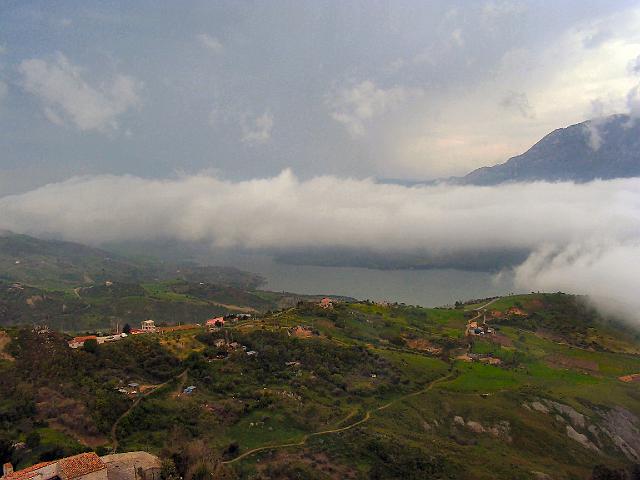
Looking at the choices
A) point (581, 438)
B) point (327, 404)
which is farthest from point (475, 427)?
point (327, 404)

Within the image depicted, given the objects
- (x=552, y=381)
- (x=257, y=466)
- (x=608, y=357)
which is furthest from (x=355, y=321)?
(x=257, y=466)

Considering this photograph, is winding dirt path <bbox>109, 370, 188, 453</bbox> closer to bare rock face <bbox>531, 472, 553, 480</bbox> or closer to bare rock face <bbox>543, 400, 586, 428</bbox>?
bare rock face <bbox>531, 472, 553, 480</bbox>

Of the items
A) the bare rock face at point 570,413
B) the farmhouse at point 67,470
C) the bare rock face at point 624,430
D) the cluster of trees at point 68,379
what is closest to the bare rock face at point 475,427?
the bare rock face at point 570,413

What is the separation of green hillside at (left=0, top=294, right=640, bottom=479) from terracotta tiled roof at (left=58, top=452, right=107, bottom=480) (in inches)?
213

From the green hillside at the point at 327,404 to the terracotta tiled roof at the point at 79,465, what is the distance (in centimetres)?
540

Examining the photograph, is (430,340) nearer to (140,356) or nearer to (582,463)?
(582,463)

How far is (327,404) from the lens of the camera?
59.9m

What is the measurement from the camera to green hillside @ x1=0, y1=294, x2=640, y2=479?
45.9m

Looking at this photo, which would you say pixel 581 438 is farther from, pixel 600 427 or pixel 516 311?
pixel 516 311

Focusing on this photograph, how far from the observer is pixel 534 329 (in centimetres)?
11781

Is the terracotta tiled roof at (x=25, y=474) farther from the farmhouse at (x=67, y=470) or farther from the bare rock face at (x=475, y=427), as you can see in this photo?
the bare rock face at (x=475, y=427)

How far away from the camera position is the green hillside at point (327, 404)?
4591 centimetres

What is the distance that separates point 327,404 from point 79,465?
3181cm

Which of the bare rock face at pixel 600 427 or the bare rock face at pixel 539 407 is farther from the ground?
the bare rock face at pixel 539 407
